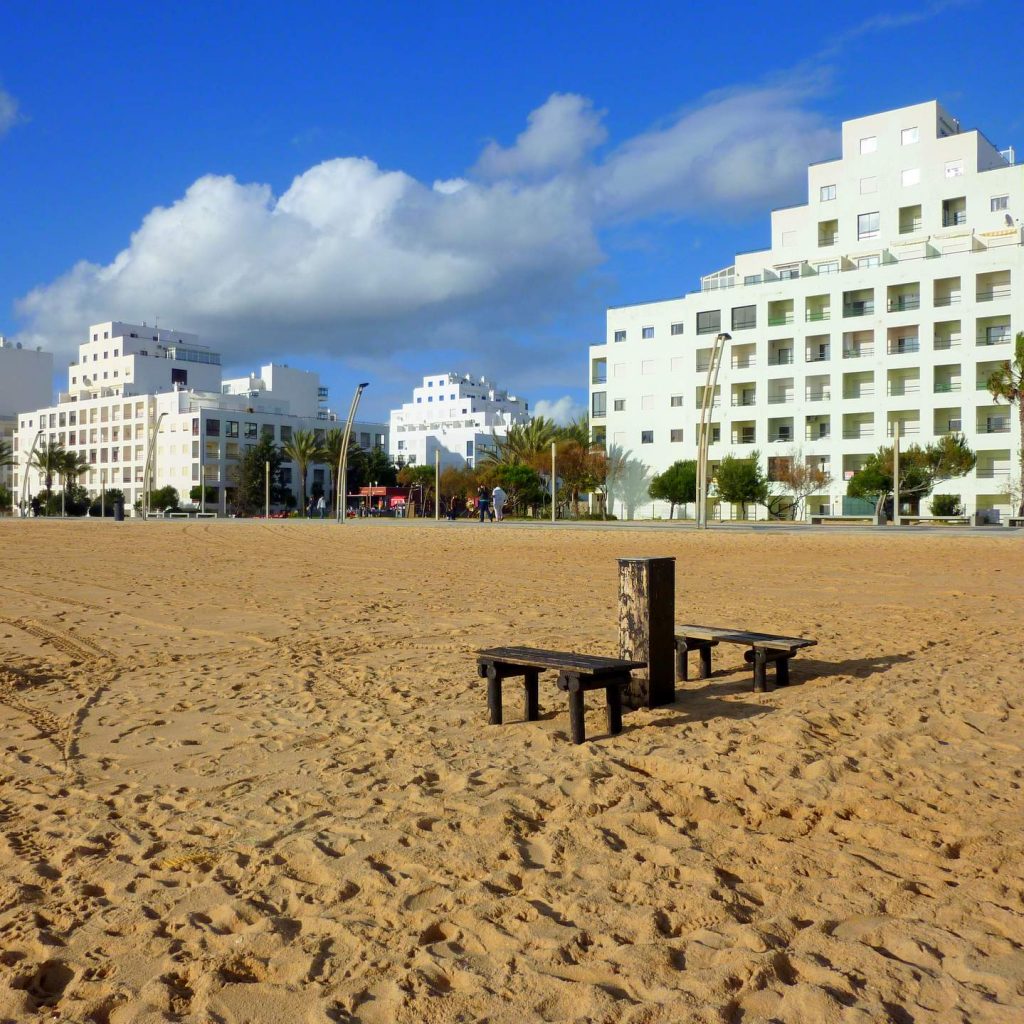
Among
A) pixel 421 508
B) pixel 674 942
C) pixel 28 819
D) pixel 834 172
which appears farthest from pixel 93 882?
pixel 421 508

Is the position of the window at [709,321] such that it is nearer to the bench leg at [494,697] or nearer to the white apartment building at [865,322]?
the white apartment building at [865,322]

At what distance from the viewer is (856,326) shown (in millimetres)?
61094

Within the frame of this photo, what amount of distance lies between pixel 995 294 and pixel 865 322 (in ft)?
24.5

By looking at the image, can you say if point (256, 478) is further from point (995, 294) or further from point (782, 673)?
point (782, 673)

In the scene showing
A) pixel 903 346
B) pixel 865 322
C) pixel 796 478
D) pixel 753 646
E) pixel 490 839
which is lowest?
pixel 490 839

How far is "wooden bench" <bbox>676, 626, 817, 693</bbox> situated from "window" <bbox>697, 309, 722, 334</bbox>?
62.7 metres

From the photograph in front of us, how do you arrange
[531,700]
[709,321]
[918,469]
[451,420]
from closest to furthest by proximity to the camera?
[531,700], [918,469], [709,321], [451,420]

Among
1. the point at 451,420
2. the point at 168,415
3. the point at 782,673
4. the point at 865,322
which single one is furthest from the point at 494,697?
the point at 451,420

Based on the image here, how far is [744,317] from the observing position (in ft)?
219

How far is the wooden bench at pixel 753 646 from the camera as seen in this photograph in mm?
6988

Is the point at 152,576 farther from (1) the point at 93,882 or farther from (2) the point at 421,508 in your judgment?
(2) the point at 421,508

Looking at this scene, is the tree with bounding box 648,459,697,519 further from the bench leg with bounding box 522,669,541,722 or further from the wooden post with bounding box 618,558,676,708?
the bench leg with bounding box 522,669,541,722

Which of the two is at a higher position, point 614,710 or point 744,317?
point 744,317

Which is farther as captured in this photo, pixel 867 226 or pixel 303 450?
pixel 303 450
